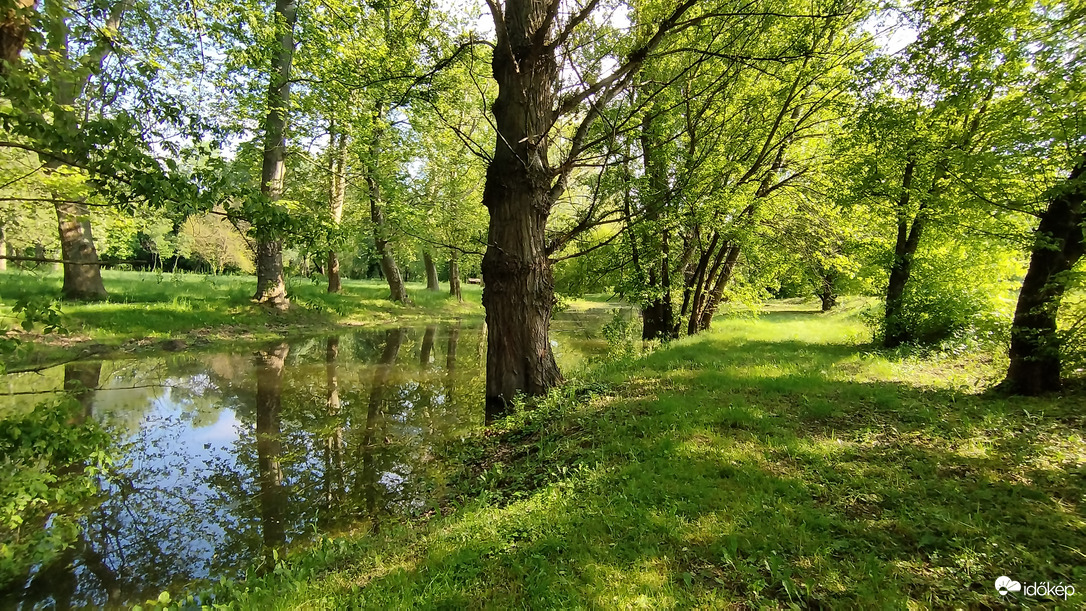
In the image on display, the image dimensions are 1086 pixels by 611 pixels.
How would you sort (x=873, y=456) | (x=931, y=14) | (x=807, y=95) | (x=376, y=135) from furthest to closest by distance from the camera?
(x=376, y=135)
(x=807, y=95)
(x=931, y=14)
(x=873, y=456)

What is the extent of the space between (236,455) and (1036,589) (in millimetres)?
7646

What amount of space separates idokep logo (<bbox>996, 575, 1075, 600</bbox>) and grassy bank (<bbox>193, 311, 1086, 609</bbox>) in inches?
2.5

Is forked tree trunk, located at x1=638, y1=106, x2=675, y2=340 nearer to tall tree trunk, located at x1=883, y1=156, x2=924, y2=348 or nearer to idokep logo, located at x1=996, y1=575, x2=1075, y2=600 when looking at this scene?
tall tree trunk, located at x1=883, y1=156, x2=924, y2=348

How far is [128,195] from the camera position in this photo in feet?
10.8

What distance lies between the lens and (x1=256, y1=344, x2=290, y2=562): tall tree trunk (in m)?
4.56

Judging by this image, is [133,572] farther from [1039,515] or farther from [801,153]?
[801,153]

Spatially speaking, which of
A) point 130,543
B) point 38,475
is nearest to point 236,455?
point 130,543

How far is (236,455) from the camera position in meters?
6.17

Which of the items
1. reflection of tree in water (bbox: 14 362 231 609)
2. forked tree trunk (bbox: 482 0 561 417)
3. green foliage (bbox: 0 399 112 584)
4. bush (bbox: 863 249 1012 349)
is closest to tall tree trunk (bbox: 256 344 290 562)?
reflection of tree in water (bbox: 14 362 231 609)

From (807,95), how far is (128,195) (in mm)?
11735

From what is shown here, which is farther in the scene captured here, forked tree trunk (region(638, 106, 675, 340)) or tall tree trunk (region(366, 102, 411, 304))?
tall tree trunk (region(366, 102, 411, 304))

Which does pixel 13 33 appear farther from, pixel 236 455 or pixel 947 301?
pixel 947 301

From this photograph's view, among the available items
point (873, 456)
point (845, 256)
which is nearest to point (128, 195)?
point (873, 456)

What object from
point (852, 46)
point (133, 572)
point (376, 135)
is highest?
point (852, 46)
